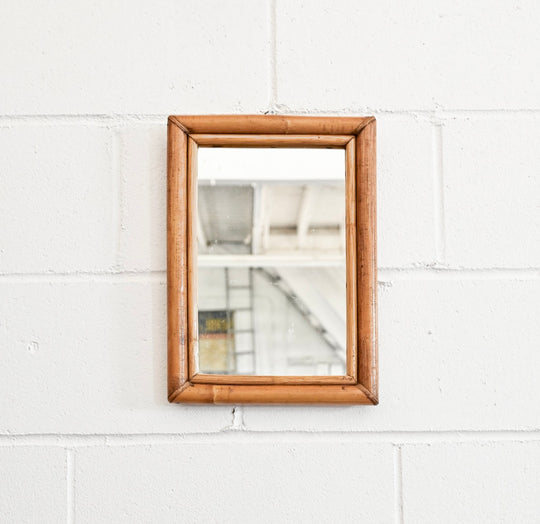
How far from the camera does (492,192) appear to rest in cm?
94

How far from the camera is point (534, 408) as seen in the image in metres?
0.93

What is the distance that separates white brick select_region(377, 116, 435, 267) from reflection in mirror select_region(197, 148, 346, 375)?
0.06 m

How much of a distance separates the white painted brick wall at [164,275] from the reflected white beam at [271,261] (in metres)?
0.07

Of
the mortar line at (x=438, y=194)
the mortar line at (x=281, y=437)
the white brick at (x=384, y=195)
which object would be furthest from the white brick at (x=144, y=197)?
the mortar line at (x=438, y=194)

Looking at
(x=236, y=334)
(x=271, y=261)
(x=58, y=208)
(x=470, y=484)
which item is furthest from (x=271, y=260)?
(x=470, y=484)

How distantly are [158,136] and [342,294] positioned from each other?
14.4 inches

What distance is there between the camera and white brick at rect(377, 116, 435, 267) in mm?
941

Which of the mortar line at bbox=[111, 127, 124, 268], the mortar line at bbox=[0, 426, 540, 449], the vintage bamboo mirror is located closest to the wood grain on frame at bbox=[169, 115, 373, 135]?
the vintage bamboo mirror

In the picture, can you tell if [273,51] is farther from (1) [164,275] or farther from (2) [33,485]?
(2) [33,485]

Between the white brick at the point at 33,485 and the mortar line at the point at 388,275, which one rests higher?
the mortar line at the point at 388,275

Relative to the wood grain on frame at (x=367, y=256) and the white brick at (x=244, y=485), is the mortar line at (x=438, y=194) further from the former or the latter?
the white brick at (x=244, y=485)

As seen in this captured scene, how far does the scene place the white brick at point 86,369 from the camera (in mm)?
934

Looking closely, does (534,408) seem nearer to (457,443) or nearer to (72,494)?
(457,443)

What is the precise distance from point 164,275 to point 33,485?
367 millimetres
